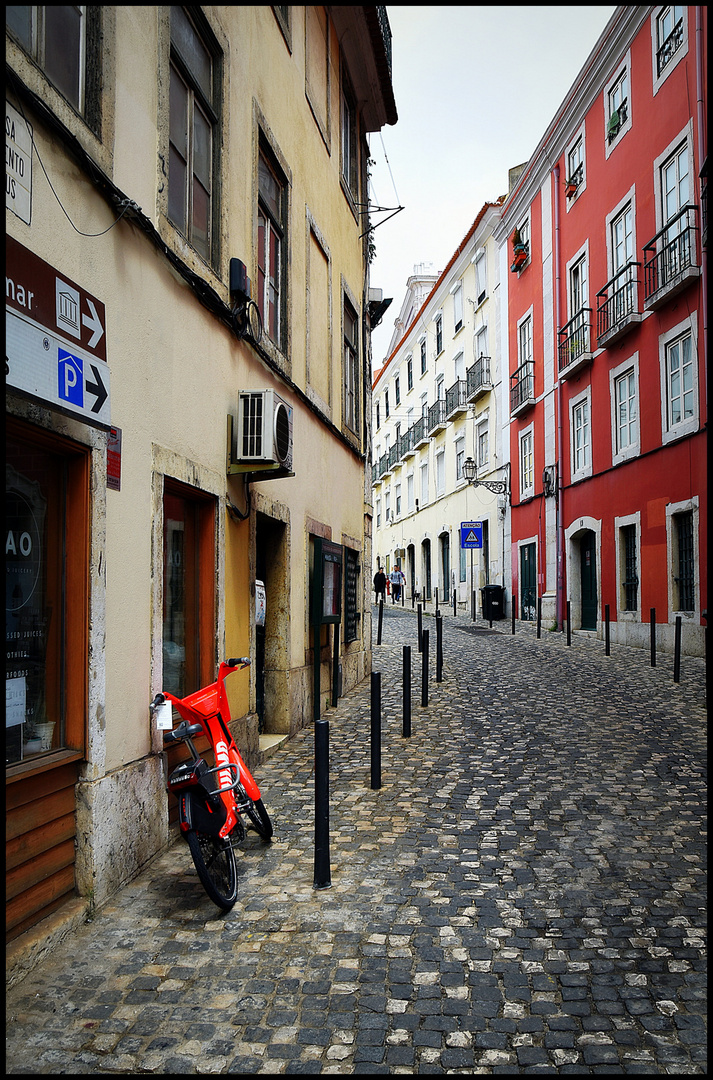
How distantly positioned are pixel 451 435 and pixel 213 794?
29.8 meters

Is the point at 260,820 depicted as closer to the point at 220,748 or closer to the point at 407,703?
the point at 220,748

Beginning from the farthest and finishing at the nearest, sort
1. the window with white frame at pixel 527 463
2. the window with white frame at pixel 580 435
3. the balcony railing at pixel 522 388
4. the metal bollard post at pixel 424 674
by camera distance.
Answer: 1. the window with white frame at pixel 527 463
2. the balcony railing at pixel 522 388
3. the window with white frame at pixel 580 435
4. the metal bollard post at pixel 424 674

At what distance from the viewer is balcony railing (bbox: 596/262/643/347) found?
55.1ft

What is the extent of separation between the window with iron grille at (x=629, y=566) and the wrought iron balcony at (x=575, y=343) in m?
4.29

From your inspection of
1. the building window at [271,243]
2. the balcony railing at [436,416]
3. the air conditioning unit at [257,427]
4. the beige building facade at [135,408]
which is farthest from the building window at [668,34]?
the balcony railing at [436,416]

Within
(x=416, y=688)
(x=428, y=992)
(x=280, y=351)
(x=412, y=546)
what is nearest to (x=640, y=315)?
(x=416, y=688)

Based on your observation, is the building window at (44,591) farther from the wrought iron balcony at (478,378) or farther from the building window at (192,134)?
the wrought iron balcony at (478,378)

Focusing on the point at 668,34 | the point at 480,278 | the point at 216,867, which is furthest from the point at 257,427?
the point at 480,278

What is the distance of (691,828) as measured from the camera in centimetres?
530

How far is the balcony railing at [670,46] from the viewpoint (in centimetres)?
1500

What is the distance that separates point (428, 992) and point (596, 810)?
2.77m

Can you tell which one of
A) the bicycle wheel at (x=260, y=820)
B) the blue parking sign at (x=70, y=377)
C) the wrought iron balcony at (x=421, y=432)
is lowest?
the bicycle wheel at (x=260, y=820)

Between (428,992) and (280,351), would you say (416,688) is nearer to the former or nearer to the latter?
(280,351)

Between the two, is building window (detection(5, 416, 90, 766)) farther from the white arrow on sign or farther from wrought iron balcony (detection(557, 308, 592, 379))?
wrought iron balcony (detection(557, 308, 592, 379))
